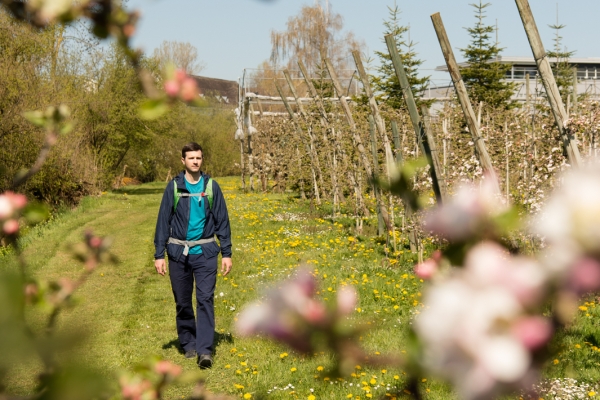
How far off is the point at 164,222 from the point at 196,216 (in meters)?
0.26

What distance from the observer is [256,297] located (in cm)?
532

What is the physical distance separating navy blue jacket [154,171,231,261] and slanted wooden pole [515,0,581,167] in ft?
8.31

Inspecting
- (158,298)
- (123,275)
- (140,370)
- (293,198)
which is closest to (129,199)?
(293,198)

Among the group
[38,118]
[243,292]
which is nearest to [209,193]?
[243,292]

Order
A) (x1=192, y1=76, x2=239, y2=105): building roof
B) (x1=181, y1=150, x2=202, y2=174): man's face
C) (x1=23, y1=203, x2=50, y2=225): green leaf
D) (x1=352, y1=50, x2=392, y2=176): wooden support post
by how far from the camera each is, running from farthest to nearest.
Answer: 1. (x1=192, y1=76, x2=239, y2=105): building roof
2. (x1=352, y1=50, x2=392, y2=176): wooden support post
3. (x1=181, y1=150, x2=202, y2=174): man's face
4. (x1=23, y1=203, x2=50, y2=225): green leaf

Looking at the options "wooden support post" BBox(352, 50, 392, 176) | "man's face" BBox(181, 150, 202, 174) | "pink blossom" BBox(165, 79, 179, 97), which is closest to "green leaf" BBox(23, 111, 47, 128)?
"pink blossom" BBox(165, 79, 179, 97)

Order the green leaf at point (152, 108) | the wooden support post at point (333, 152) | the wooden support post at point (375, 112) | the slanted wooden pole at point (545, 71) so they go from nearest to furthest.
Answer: the green leaf at point (152, 108) → the slanted wooden pole at point (545, 71) → the wooden support post at point (375, 112) → the wooden support post at point (333, 152)

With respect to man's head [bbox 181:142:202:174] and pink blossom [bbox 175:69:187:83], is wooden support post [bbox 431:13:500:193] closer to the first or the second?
man's head [bbox 181:142:202:174]

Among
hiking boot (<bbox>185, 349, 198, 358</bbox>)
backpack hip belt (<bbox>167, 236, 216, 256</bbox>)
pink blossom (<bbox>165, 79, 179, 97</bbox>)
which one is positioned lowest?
hiking boot (<bbox>185, 349, 198, 358</bbox>)

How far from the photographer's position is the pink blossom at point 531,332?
0.37m

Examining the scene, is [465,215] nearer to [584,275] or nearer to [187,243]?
[584,275]

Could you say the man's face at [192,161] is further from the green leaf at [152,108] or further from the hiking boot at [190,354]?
the green leaf at [152,108]

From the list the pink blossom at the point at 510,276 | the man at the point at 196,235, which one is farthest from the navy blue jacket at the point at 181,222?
the pink blossom at the point at 510,276

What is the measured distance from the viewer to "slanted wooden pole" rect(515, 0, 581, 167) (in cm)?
461
